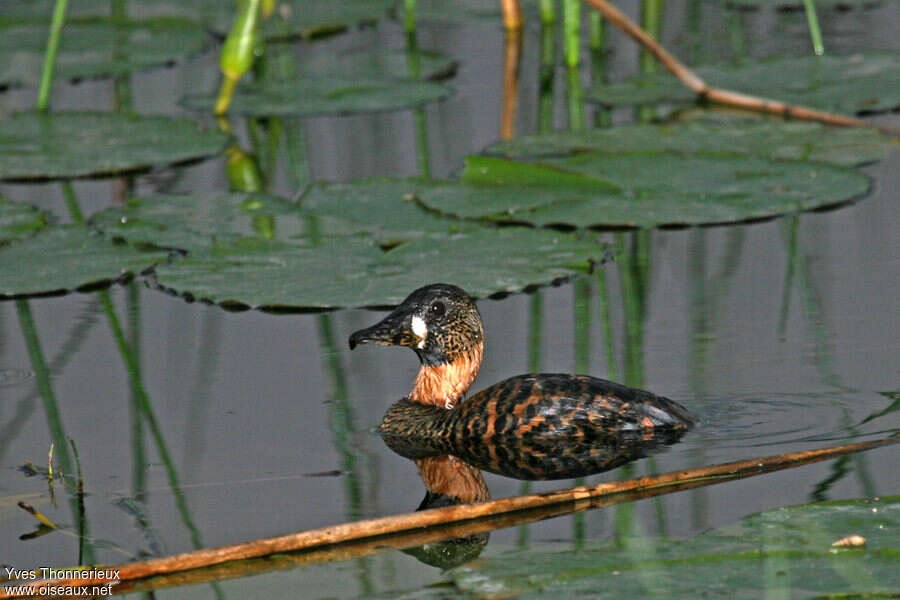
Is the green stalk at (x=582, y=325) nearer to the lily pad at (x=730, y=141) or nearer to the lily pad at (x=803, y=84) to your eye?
the lily pad at (x=730, y=141)

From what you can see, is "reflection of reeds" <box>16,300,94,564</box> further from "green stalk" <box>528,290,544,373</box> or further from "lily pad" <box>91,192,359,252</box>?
"green stalk" <box>528,290,544,373</box>

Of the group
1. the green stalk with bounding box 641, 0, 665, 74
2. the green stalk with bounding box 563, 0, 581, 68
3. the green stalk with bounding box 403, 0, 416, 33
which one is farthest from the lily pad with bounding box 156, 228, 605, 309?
the green stalk with bounding box 403, 0, 416, 33

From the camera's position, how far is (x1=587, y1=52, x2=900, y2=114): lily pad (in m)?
9.16

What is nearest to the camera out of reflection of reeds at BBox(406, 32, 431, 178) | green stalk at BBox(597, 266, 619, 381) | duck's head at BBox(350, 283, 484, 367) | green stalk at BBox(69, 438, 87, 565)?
green stalk at BBox(69, 438, 87, 565)

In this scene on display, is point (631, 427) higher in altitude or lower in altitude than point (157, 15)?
lower

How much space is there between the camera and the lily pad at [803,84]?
9.16 metres

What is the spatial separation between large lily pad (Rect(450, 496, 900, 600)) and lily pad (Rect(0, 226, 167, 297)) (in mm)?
3275

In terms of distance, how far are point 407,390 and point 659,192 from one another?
2384 mm

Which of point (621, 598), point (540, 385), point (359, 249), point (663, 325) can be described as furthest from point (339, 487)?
point (359, 249)

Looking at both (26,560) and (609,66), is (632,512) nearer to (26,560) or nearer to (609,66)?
(26,560)

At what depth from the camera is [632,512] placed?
4148mm

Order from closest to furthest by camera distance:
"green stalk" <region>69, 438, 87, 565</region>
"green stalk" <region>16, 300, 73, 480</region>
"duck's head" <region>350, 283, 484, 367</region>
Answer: "green stalk" <region>69, 438, 87, 565</region>, "green stalk" <region>16, 300, 73, 480</region>, "duck's head" <region>350, 283, 484, 367</region>

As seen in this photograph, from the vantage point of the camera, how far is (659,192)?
742 cm

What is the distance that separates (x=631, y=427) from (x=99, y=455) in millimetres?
1677
